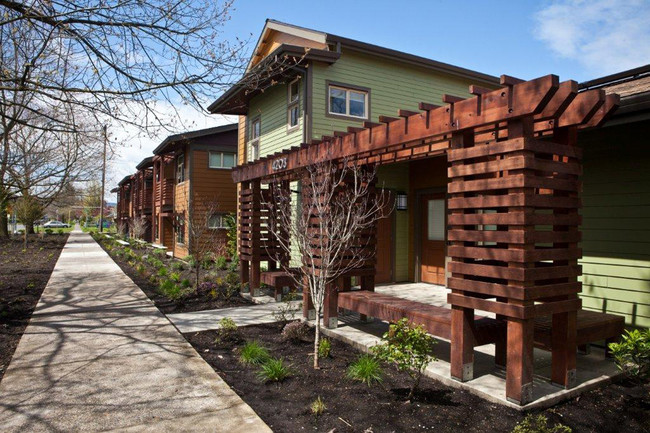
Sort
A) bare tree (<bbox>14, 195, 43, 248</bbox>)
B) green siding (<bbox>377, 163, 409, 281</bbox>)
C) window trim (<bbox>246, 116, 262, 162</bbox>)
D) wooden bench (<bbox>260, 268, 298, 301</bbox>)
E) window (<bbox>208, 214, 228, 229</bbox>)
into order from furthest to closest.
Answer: bare tree (<bbox>14, 195, 43, 248</bbox>), window (<bbox>208, 214, 228, 229</bbox>), window trim (<bbox>246, 116, 262, 162</bbox>), green siding (<bbox>377, 163, 409, 281</bbox>), wooden bench (<bbox>260, 268, 298, 301</bbox>)

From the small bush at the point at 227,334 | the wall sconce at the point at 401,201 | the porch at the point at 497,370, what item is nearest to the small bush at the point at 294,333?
the porch at the point at 497,370

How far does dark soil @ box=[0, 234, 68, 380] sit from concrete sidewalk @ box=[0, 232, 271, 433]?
7.2 inches

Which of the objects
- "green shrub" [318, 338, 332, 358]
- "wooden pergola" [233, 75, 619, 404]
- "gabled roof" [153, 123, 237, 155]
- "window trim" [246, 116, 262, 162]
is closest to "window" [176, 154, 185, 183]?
"gabled roof" [153, 123, 237, 155]

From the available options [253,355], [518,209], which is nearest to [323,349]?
[253,355]

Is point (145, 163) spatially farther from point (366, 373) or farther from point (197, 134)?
point (366, 373)

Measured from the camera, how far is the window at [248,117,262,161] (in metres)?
14.1

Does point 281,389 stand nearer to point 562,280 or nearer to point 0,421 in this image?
point 0,421

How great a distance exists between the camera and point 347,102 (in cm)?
1155

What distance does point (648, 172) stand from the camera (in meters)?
5.48

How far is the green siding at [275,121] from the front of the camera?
11672 millimetres

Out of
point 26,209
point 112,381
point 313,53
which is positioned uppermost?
point 313,53

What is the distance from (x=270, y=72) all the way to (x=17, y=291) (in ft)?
25.1

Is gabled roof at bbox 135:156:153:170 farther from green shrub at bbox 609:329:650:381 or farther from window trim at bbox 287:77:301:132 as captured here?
green shrub at bbox 609:329:650:381

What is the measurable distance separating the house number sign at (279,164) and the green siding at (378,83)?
9.54 ft
